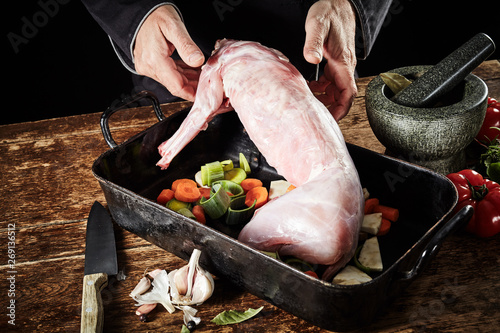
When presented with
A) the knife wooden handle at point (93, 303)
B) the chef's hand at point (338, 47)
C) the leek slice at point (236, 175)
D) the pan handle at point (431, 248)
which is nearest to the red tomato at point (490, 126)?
the chef's hand at point (338, 47)

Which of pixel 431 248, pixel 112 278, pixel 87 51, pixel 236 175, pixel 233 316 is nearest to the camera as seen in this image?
pixel 431 248

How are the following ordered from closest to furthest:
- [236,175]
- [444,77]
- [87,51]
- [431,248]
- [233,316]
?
[431,248] < [233,316] < [444,77] < [236,175] < [87,51]

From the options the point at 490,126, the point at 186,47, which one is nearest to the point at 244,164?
the point at 186,47

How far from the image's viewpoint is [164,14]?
155cm

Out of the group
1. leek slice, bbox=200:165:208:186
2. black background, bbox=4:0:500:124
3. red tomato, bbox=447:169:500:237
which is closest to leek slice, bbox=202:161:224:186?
leek slice, bbox=200:165:208:186

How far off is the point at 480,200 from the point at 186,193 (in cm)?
85

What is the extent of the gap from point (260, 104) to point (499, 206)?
70 cm

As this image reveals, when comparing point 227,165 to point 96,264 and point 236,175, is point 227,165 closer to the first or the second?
point 236,175

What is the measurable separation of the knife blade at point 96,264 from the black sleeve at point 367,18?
113 cm

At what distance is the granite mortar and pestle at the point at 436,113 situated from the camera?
4.51 feet

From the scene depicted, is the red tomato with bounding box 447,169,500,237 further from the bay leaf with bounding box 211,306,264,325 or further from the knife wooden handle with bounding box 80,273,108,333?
the knife wooden handle with bounding box 80,273,108,333

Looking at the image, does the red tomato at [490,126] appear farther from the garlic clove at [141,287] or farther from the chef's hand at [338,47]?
the garlic clove at [141,287]

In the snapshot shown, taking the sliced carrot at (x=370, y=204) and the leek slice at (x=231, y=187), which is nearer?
the sliced carrot at (x=370, y=204)

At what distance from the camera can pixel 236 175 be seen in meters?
1.57
